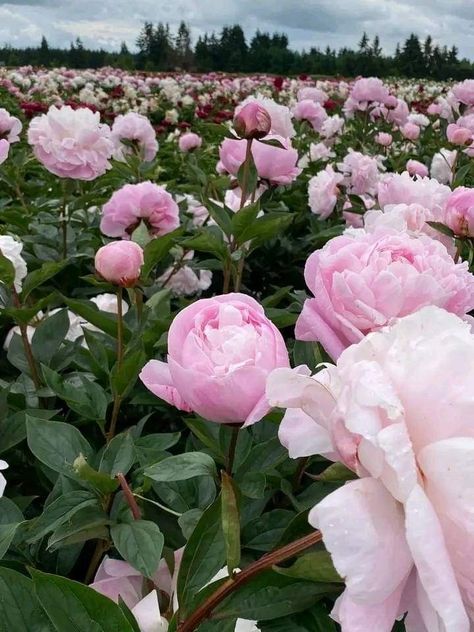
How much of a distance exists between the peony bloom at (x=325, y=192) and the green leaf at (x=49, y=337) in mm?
1052

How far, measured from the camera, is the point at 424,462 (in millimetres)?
409

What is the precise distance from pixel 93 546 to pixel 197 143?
7.69 ft

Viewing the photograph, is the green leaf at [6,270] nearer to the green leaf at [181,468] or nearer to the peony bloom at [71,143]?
the green leaf at [181,468]

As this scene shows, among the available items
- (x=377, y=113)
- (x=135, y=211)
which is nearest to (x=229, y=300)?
(x=135, y=211)

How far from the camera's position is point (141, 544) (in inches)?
24.3

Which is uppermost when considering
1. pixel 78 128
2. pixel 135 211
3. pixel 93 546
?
pixel 78 128

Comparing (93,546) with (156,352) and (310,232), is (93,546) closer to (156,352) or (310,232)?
Result: (156,352)

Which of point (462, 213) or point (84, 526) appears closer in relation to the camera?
point (84, 526)

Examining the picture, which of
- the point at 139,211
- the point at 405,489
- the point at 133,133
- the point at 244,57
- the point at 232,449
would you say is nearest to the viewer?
the point at 405,489

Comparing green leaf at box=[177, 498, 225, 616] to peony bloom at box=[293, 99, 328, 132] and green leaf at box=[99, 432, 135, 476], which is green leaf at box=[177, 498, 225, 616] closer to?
green leaf at box=[99, 432, 135, 476]

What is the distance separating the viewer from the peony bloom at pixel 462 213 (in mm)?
1047

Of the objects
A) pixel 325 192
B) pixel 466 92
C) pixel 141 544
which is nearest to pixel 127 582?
pixel 141 544

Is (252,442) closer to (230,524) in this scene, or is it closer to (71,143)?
(230,524)

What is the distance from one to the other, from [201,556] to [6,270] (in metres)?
0.54
